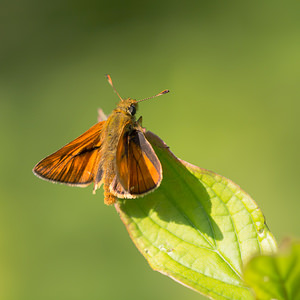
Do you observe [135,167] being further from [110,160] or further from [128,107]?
[128,107]

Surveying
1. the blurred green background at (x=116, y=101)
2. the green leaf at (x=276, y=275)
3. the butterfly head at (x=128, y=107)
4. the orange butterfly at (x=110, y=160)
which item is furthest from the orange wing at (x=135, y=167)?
the blurred green background at (x=116, y=101)

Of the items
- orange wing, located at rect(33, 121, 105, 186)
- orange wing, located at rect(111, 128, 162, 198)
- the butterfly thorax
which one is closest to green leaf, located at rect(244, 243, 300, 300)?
orange wing, located at rect(111, 128, 162, 198)

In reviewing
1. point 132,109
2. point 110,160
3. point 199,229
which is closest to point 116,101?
point 132,109

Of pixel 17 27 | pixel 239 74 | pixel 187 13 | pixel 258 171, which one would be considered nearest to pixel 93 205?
pixel 258 171

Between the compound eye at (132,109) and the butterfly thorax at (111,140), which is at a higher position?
the compound eye at (132,109)

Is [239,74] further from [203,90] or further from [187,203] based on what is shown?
[187,203]

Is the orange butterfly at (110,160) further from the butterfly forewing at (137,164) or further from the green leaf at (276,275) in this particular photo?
the green leaf at (276,275)

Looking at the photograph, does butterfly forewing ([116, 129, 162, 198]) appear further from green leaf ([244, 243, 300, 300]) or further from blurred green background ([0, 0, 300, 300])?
blurred green background ([0, 0, 300, 300])
